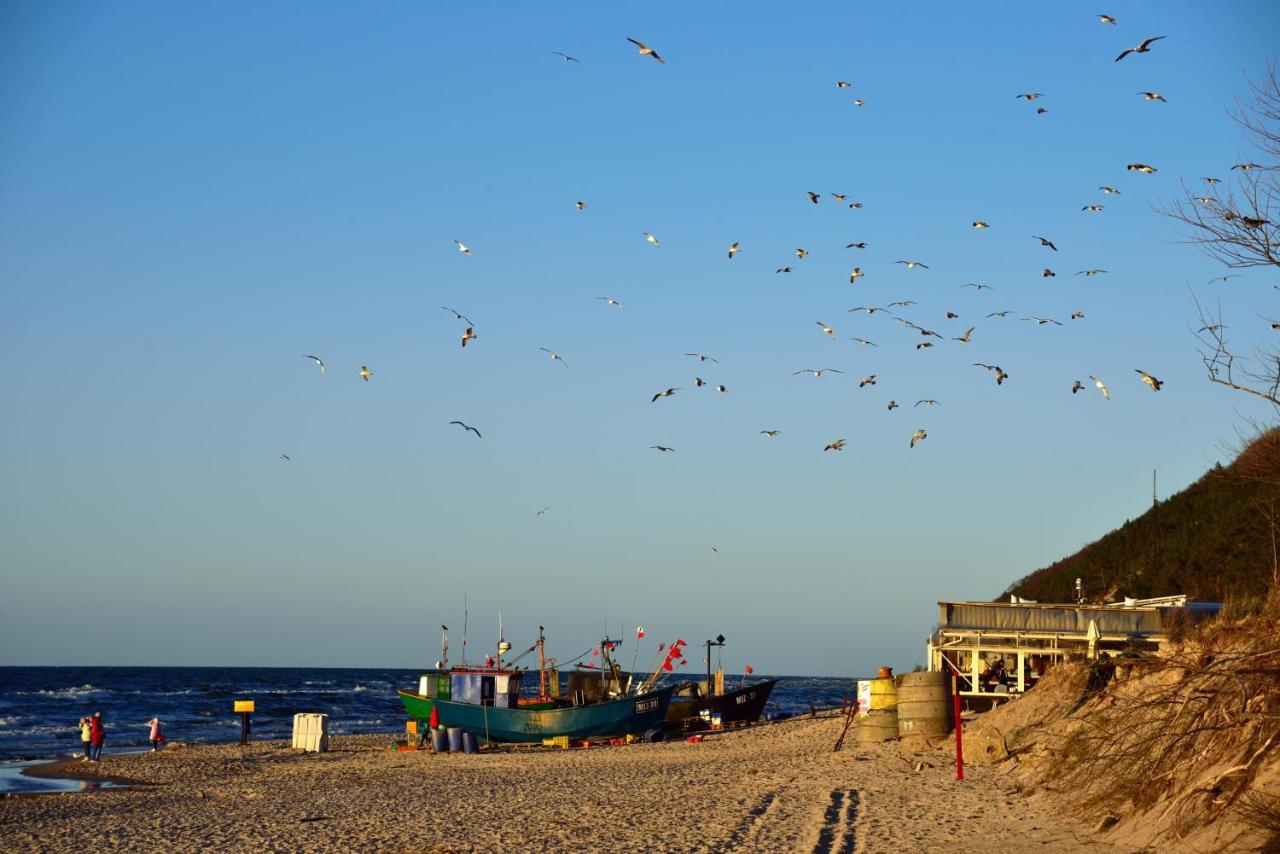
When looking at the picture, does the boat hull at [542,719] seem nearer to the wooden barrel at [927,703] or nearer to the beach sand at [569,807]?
the beach sand at [569,807]

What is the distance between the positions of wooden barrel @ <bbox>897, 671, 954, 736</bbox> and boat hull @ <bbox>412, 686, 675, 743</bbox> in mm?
12946

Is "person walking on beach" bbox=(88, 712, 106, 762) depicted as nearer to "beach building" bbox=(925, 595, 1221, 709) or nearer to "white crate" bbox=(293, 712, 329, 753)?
"white crate" bbox=(293, 712, 329, 753)

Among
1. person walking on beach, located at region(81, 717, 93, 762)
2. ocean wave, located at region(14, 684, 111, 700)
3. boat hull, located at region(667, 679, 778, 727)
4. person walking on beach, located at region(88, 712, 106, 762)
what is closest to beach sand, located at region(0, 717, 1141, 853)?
person walking on beach, located at region(88, 712, 106, 762)

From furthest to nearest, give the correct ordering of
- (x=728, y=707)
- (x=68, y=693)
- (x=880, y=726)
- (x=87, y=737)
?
(x=68, y=693), (x=728, y=707), (x=87, y=737), (x=880, y=726)

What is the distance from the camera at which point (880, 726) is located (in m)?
29.3

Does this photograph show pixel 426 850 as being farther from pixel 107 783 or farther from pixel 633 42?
pixel 107 783

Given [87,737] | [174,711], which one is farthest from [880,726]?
[174,711]

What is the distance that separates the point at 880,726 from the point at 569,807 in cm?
1044

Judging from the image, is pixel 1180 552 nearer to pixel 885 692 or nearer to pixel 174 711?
pixel 885 692

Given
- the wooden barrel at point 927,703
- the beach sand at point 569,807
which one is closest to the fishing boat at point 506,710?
the beach sand at point 569,807

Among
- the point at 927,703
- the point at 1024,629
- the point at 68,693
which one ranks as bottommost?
the point at 68,693

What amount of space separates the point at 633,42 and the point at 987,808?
41.2 feet

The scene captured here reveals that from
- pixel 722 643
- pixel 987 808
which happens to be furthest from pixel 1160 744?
pixel 722 643

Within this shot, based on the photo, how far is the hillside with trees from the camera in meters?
52.2
